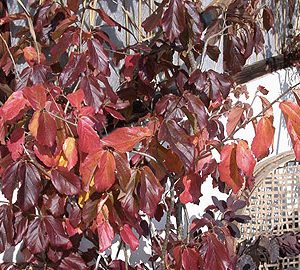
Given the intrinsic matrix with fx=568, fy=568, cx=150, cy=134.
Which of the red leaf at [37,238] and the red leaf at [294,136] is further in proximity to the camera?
the red leaf at [37,238]

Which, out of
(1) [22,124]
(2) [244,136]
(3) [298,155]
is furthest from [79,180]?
(2) [244,136]

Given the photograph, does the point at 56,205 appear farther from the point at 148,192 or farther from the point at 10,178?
the point at 148,192

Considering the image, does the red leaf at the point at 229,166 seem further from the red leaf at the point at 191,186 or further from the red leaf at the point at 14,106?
the red leaf at the point at 14,106

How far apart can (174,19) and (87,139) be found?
0.43 meters

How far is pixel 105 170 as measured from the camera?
4.20ft

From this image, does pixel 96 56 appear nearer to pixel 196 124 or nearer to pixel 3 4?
pixel 196 124

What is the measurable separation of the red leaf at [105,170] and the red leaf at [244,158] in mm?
295

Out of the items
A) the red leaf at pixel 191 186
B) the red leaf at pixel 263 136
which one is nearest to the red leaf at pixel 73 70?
the red leaf at pixel 191 186

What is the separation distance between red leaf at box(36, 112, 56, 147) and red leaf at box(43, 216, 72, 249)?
30cm

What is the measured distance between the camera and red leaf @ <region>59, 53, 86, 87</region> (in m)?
1.54

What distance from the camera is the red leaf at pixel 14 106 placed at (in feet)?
4.29

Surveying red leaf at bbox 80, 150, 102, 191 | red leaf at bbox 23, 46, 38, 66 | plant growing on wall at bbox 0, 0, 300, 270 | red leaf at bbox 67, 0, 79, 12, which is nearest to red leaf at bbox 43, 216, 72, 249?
plant growing on wall at bbox 0, 0, 300, 270

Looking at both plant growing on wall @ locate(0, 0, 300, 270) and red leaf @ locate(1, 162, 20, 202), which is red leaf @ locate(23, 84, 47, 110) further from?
red leaf @ locate(1, 162, 20, 202)

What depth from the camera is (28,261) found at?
5.52 feet
